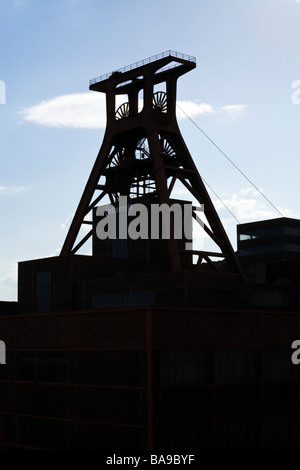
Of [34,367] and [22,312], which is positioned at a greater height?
[22,312]

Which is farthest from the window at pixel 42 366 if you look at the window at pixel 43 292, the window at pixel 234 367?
the window at pixel 43 292

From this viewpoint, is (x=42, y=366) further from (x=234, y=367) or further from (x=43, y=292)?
(x=43, y=292)

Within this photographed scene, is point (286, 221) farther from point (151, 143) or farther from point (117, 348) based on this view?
point (117, 348)

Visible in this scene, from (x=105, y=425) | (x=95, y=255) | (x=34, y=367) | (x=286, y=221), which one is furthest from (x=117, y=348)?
(x=286, y=221)

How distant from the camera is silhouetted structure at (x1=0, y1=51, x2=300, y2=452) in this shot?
139ft

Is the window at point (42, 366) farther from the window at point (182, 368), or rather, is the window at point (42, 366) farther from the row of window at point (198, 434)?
the window at point (182, 368)

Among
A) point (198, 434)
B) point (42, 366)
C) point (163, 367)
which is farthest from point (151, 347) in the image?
point (42, 366)

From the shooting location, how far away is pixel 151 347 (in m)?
41.9

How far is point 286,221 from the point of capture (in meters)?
107

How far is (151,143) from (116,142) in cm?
546

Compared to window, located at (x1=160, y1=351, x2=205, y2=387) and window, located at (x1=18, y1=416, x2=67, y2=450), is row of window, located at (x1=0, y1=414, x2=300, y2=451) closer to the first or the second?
window, located at (x1=18, y1=416, x2=67, y2=450)

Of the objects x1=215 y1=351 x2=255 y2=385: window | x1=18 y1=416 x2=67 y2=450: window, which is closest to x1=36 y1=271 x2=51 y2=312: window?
x1=18 y1=416 x2=67 y2=450: window
